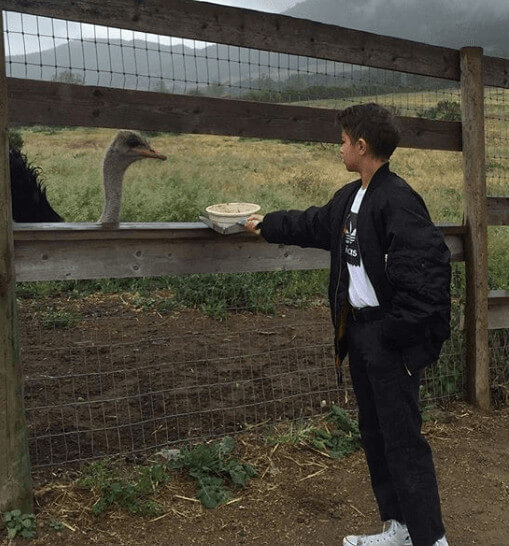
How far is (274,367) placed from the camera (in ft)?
19.7

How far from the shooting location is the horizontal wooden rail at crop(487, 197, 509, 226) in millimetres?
5562

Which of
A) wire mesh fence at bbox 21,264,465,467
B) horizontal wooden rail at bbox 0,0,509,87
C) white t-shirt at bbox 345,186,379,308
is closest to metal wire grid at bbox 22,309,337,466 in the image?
wire mesh fence at bbox 21,264,465,467

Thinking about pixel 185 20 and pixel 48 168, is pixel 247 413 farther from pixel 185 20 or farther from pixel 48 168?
pixel 48 168

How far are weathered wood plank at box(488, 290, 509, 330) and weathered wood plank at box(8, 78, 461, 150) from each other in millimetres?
1391

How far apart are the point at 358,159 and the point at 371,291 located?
571mm

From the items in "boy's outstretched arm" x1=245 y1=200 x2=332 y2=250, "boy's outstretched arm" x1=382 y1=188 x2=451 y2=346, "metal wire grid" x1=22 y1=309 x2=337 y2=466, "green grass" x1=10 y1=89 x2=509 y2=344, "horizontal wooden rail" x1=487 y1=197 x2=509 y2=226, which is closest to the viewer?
"boy's outstretched arm" x1=382 y1=188 x2=451 y2=346

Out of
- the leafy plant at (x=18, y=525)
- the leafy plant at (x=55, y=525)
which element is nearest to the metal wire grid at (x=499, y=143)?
the leafy plant at (x=55, y=525)

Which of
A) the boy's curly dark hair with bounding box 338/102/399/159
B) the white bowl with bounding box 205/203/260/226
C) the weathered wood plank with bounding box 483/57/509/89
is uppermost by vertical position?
the weathered wood plank with bounding box 483/57/509/89

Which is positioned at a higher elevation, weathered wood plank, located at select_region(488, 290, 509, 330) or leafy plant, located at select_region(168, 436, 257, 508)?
weathered wood plank, located at select_region(488, 290, 509, 330)

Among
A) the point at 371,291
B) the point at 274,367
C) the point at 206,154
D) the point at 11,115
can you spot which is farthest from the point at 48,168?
the point at 371,291

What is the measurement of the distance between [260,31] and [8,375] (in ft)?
8.13

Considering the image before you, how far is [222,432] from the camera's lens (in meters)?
4.86

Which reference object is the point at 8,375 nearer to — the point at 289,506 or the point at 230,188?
the point at 289,506

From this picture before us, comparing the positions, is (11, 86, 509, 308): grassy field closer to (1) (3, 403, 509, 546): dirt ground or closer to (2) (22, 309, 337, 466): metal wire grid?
(2) (22, 309, 337, 466): metal wire grid
